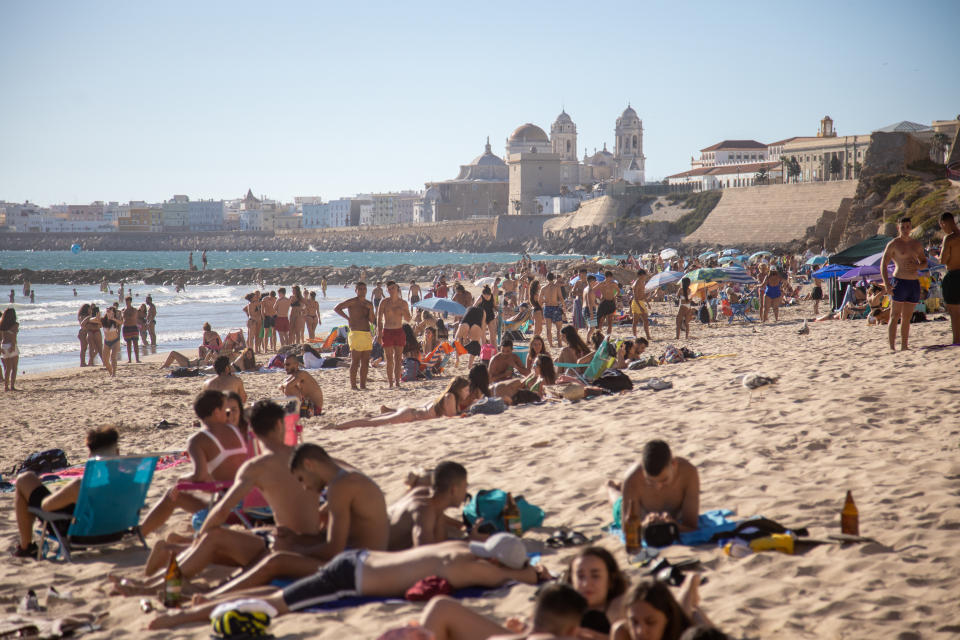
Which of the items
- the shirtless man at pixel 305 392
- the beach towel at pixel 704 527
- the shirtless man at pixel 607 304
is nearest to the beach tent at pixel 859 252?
the shirtless man at pixel 607 304

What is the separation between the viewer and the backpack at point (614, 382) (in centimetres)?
769

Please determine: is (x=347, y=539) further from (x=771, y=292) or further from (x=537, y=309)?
(x=771, y=292)

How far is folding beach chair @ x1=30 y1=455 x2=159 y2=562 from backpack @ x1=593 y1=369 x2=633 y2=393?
4.43 meters

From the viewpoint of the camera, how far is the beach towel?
3.81 meters

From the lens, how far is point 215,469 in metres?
4.38

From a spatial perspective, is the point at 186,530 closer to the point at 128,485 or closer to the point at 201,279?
the point at 128,485

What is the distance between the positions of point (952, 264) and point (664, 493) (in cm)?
481

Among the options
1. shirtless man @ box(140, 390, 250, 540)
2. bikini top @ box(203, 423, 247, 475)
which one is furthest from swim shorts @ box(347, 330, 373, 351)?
bikini top @ box(203, 423, 247, 475)

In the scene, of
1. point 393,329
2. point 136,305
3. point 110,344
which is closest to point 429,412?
point 393,329

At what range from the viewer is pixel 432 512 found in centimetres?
368

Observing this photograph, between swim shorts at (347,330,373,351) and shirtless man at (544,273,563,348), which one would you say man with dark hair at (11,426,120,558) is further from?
shirtless man at (544,273,563,348)

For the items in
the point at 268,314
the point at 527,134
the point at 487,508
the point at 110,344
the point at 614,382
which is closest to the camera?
the point at 487,508

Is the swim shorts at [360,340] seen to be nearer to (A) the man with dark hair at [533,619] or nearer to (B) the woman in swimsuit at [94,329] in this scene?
(B) the woman in swimsuit at [94,329]

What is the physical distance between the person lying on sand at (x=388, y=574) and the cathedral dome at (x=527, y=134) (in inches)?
3803
